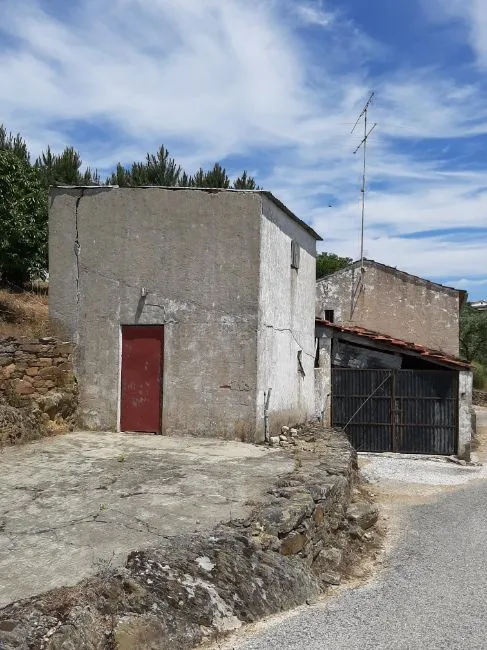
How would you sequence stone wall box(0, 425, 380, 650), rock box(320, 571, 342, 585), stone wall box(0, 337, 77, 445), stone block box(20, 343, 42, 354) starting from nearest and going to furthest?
1. stone wall box(0, 425, 380, 650)
2. rock box(320, 571, 342, 585)
3. stone wall box(0, 337, 77, 445)
4. stone block box(20, 343, 42, 354)

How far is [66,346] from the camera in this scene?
34.7 feet

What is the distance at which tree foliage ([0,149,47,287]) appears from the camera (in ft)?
50.9

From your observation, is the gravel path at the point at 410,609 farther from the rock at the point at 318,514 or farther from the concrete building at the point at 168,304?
the concrete building at the point at 168,304

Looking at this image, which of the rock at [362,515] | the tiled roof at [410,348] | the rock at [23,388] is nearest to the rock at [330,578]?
the rock at [362,515]

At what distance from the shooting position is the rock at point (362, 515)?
831cm

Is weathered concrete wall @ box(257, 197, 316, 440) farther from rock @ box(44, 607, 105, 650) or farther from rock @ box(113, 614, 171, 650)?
rock @ box(44, 607, 105, 650)

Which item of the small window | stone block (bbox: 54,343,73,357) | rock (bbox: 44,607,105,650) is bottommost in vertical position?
rock (bbox: 44,607,105,650)

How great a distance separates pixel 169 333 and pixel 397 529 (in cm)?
479

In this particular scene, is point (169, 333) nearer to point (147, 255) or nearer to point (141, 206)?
point (147, 255)

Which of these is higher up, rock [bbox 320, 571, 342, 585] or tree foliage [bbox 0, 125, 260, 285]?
tree foliage [bbox 0, 125, 260, 285]

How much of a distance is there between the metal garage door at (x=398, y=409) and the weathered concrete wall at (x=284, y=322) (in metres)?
1.48

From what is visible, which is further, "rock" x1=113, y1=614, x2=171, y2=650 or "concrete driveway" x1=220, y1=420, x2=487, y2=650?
"concrete driveway" x1=220, y1=420, x2=487, y2=650

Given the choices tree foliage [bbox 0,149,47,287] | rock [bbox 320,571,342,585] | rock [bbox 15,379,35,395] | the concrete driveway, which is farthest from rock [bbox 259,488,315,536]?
tree foliage [bbox 0,149,47,287]

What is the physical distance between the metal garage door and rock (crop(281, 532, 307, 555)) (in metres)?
9.28
